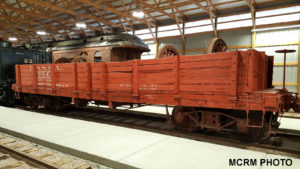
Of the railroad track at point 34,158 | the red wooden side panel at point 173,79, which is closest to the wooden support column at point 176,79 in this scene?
the red wooden side panel at point 173,79

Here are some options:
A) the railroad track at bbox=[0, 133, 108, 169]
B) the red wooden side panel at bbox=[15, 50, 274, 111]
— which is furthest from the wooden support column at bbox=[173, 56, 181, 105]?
the railroad track at bbox=[0, 133, 108, 169]

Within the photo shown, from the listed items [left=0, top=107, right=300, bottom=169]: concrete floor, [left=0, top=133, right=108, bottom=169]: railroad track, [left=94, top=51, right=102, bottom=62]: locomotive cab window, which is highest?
[left=94, top=51, right=102, bottom=62]: locomotive cab window

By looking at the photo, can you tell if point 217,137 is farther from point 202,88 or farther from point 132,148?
point 132,148

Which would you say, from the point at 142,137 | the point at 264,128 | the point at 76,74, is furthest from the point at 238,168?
the point at 76,74

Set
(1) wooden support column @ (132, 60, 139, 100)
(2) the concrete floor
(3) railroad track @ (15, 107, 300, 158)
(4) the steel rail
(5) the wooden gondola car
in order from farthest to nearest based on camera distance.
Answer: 1. (1) wooden support column @ (132, 60, 139, 100)
2. (3) railroad track @ (15, 107, 300, 158)
3. (5) the wooden gondola car
4. (4) the steel rail
5. (2) the concrete floor

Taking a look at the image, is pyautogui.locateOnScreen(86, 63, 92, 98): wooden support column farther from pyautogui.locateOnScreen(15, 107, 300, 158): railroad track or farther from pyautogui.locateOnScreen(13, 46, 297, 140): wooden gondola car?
pyautogui.locateOnScreen(15, 107, 300, 158): railroad track

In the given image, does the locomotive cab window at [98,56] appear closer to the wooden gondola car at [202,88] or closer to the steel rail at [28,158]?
the wooden gondola car at [202,88]

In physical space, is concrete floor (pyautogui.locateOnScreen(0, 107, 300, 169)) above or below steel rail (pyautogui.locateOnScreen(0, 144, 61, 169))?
above

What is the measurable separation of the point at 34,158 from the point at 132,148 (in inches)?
79.3

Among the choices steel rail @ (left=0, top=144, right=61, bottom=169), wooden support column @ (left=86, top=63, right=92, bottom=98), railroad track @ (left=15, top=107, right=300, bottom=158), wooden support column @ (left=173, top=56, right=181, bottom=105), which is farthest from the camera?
wooden support column @ (left=86, top=63, right=92, bottom=98)

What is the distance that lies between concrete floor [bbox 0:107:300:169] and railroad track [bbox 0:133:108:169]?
0.18m

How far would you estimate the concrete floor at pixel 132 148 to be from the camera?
11.3 ft

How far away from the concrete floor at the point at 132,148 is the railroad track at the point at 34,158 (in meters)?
0.18

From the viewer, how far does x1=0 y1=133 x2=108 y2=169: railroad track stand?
3.63 m
